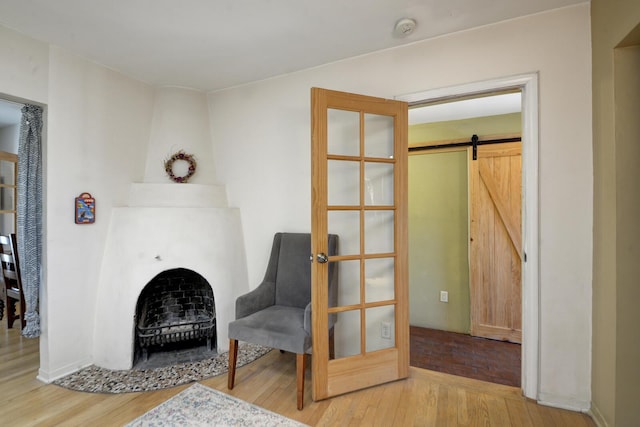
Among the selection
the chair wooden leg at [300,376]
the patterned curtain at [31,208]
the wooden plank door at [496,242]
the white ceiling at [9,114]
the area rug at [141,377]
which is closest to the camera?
the chair wooden leg at [300,376]

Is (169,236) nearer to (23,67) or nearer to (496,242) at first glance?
(23,67)

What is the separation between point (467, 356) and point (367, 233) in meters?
1.67

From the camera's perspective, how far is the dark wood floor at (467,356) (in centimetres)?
248

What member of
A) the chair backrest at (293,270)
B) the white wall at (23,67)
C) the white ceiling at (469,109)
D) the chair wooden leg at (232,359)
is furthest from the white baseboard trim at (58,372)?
the white ceiling at (469,109)

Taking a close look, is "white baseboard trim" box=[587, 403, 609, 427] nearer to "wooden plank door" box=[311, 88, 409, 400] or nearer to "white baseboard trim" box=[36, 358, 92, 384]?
"wooden plank door" box=[311, 88, 409, 400]

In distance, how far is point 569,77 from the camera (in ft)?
5.99

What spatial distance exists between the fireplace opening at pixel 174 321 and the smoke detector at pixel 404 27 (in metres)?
2.51

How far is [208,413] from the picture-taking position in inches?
71.2

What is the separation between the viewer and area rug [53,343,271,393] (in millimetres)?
2098

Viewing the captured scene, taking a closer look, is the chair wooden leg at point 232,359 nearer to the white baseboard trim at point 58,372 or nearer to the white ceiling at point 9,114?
the white baseboard trim at point 58,372

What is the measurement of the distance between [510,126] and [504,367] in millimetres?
2371

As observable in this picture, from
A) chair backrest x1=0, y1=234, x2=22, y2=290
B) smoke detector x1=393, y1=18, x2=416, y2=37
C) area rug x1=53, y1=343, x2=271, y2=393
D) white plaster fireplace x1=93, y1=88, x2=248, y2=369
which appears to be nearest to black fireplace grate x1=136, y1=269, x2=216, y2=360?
white plaster fireplace x1=93, y1=88, x2=248, y2=369

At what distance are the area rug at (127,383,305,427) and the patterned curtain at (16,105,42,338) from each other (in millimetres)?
1233

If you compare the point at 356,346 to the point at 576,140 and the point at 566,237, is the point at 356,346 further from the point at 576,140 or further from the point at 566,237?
the point at 576,140
